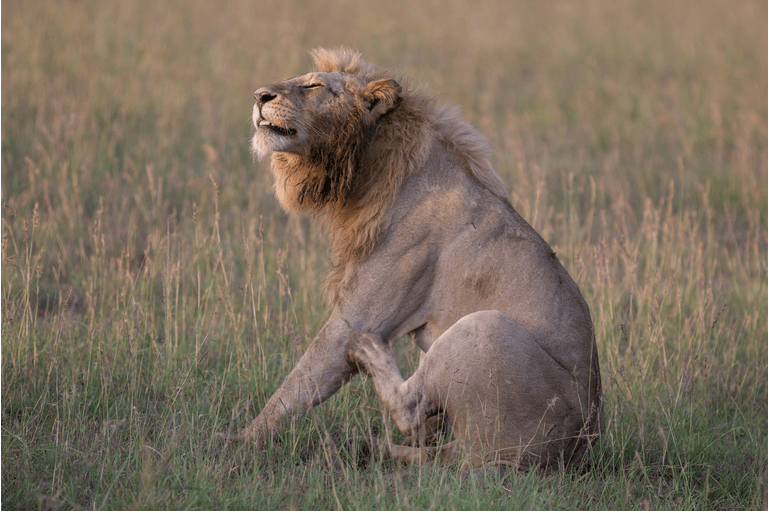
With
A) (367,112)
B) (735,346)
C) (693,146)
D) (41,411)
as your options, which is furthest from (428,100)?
(693,146)

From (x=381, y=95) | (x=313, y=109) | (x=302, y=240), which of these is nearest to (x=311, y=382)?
(x=313, y=109)

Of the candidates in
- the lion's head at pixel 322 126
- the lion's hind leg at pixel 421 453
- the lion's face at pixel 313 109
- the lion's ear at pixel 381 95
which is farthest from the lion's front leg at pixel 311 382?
the lion's ear at pixel 381 95

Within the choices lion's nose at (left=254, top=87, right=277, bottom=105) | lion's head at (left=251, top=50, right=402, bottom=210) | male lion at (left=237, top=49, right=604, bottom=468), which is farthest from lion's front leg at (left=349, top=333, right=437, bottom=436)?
lion's nose at (left=254, top=87, right=277, bottom=105)

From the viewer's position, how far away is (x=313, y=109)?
13.0ft

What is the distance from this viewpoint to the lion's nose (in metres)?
3.91

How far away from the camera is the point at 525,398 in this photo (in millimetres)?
3660

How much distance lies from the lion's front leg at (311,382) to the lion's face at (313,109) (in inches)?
40.5

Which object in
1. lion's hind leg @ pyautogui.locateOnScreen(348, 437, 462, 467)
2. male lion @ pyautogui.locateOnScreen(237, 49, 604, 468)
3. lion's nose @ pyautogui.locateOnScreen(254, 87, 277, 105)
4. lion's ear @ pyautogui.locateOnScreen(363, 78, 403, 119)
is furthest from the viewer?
lion's ear @ pyautogui.locateOnScreen(363, 78, 403, 119)

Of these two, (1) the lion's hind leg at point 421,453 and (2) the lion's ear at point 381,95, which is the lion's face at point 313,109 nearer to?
(2) the lion's ear at point 381,95

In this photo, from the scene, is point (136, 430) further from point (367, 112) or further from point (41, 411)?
point (367, 112)

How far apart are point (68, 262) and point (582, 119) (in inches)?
327

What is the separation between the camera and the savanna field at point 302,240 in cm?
381

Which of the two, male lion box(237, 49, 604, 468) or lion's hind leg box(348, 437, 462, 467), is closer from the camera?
male lion box(237, 49, 604, 468)

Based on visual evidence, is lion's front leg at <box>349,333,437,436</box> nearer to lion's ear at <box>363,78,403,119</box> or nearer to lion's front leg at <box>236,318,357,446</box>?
lion's front leg at <box>236,318,357,446</box>
